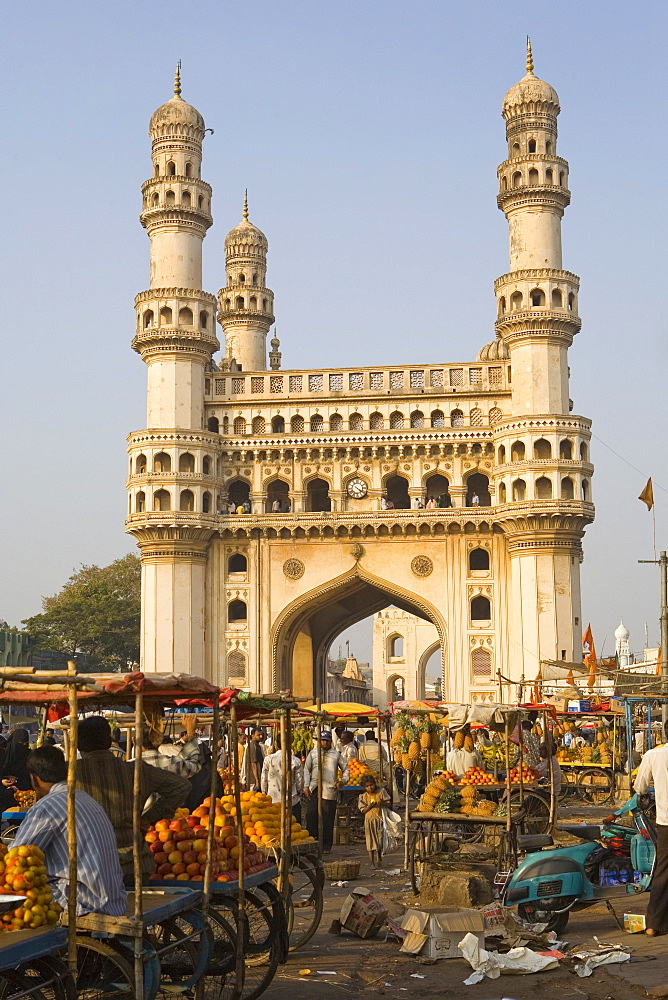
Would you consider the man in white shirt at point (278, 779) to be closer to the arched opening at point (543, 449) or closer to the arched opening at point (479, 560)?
the arched opening at point (543, 449)

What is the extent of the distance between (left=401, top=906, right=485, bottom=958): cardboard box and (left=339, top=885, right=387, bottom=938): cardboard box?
70cm

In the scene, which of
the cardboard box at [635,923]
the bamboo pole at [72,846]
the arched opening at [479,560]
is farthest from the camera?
the arched opening at [479,560]

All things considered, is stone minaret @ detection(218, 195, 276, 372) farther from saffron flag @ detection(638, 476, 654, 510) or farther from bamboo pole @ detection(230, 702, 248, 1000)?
bamboo pole @ detection(230, 702, 248, 1000)

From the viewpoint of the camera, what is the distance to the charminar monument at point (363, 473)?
129ft

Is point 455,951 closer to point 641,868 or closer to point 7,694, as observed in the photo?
point 641,868

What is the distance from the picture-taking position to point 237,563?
4172 cm

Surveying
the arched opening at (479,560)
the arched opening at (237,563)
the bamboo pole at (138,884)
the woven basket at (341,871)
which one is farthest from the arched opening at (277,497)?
the bamboo pole at (138,884)

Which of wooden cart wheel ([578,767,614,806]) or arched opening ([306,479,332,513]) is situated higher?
arched opening ([306,479,332,513])

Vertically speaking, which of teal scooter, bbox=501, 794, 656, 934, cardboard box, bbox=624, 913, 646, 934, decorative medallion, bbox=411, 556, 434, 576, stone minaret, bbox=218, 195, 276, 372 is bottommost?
cardboard box, bbox=624, 913, 646, 934

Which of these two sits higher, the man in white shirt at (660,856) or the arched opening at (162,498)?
the arched opening at (162,498)

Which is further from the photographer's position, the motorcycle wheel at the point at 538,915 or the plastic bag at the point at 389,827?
the plastic bag at the point at 389,827

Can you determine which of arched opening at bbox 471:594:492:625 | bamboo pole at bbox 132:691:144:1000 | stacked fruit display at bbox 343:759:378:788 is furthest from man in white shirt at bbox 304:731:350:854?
arched opening at bbox 471:594:492:625

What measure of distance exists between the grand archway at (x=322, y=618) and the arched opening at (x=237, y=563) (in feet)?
6.81

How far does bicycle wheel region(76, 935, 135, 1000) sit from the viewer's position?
7.01 meters
